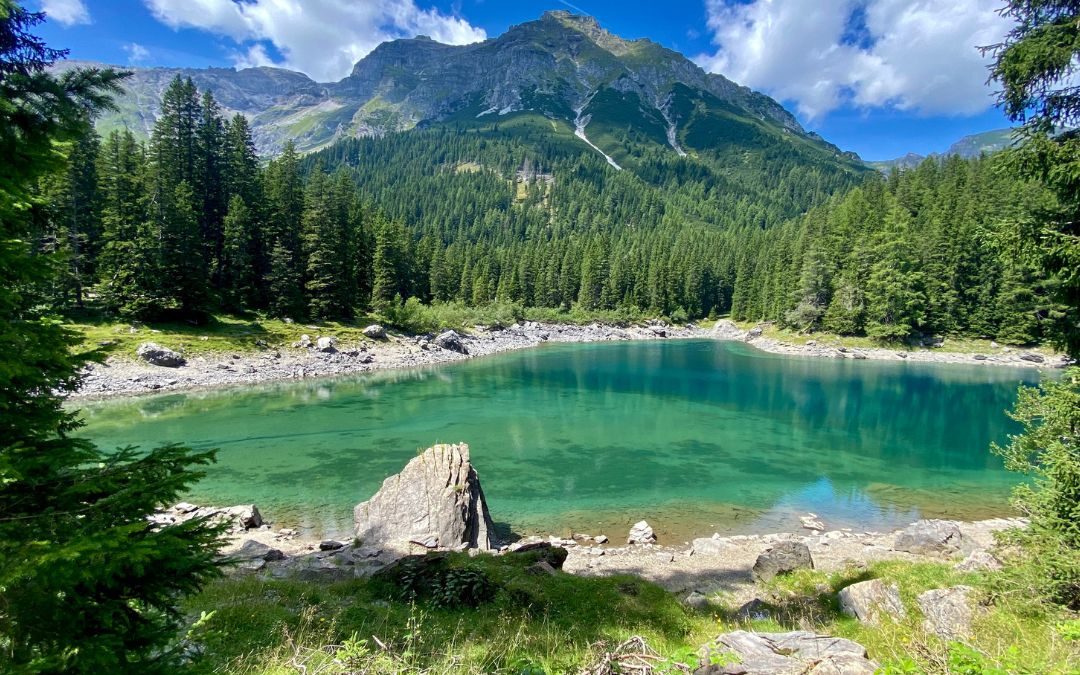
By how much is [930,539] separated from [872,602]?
7.79m

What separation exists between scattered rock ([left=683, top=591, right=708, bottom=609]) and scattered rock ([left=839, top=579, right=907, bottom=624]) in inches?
103

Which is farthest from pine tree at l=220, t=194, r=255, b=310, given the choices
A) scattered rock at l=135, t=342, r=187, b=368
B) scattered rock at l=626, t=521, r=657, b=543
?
scattered rock at l=626, t=521, r=657, b=543

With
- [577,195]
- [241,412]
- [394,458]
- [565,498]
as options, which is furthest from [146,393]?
[577,195]

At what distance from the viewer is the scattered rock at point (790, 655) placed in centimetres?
530

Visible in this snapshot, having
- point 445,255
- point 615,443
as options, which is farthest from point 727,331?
point 615,443

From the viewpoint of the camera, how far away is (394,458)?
23.7m

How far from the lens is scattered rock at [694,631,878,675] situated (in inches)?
209

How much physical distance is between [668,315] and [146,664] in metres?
104

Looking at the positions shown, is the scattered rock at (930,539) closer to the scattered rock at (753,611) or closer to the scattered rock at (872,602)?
the scattered rock at (872,602)

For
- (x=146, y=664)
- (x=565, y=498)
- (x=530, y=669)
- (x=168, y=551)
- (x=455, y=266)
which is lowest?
(x=565, y=498)

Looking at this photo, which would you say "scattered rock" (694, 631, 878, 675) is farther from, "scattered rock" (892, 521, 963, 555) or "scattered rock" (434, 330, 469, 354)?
"scattered rock" (434, 330, 469, 354)

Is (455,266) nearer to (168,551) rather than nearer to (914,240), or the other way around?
(914,240)

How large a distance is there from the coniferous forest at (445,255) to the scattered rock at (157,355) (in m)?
4.99

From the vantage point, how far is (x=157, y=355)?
36.1 meters
